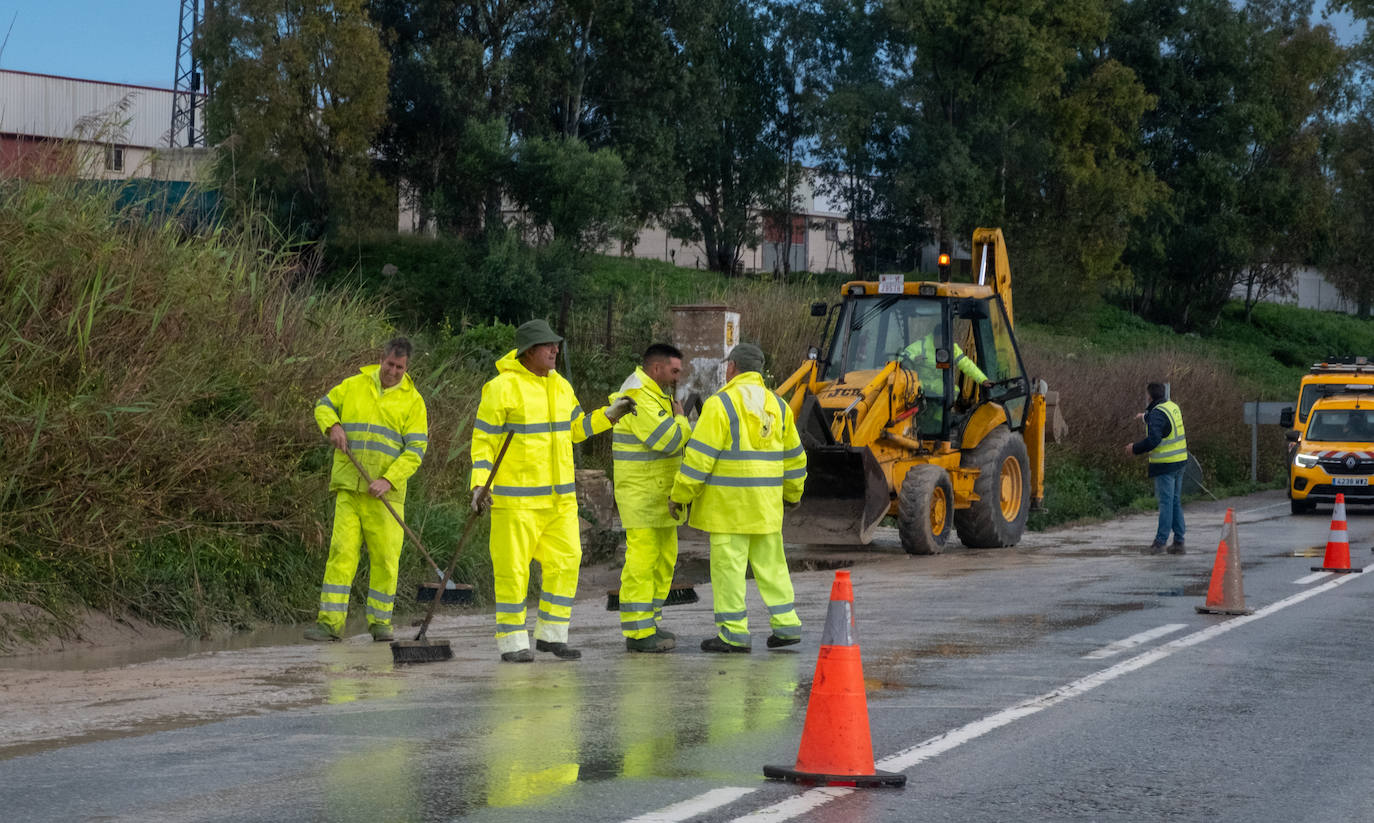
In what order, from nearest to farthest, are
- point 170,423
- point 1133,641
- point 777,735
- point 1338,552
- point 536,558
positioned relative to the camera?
point 777,735, point 536,558, point 1133,641, point 170,423, point 1338,552

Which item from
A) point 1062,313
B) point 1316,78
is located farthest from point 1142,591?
point 1316,78

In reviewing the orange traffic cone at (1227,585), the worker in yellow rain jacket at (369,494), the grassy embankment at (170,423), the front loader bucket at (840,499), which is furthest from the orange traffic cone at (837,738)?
the front loader bucket at (840,499)

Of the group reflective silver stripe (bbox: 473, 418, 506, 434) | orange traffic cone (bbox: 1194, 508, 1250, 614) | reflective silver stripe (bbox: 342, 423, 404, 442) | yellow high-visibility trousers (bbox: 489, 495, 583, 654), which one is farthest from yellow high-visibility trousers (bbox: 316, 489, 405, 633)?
orange traffic cone (bbox: 1194, 508, 1250, 614)

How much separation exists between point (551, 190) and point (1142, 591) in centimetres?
2720

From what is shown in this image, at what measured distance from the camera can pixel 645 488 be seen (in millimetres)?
10172

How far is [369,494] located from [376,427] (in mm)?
469

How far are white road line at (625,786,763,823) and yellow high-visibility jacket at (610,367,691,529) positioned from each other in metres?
4.03

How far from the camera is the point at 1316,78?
199 feet

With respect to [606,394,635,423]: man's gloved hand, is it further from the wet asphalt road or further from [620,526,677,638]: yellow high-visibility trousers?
the wet asphalt road

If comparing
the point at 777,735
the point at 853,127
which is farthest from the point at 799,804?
the point at 853,127

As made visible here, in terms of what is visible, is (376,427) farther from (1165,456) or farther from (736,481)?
(1165,456)

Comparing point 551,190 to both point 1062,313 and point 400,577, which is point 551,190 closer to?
point 1062,313

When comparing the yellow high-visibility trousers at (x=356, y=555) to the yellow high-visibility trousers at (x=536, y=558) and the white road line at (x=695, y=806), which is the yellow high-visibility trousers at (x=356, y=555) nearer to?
the yellow high-visibility trousers at (x=536, y=558)

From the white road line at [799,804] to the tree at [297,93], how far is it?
97.8ft
